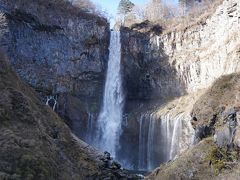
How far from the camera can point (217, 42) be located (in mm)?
46625

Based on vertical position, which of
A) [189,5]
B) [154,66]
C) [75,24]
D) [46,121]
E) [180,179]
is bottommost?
[180,179]

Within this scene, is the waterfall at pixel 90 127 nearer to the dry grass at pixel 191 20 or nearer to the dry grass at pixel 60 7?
the dry grass at pixel 60 7

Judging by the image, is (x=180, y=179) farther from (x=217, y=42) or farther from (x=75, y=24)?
(x=75, y=24)

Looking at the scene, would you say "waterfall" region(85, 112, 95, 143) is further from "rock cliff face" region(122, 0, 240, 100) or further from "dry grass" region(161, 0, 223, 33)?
"dry grass" region(161, 0, 223, 33)

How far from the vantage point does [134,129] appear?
47906 millimetres

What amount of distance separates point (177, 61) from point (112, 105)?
10.4 m

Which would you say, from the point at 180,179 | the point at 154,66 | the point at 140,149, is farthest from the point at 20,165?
the point at 154,66

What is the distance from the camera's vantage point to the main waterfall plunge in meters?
41.9

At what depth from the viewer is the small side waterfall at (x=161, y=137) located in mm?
41250

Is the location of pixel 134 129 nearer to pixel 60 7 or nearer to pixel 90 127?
pixel 90 127

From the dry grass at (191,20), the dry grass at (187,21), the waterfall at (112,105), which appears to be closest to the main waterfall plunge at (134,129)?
the waterfall at (112,105)

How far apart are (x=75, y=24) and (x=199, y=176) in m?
37.8

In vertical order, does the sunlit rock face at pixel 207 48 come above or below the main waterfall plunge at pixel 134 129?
above

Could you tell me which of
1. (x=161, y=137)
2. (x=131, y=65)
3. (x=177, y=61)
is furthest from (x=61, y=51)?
(x=161, y=137)
